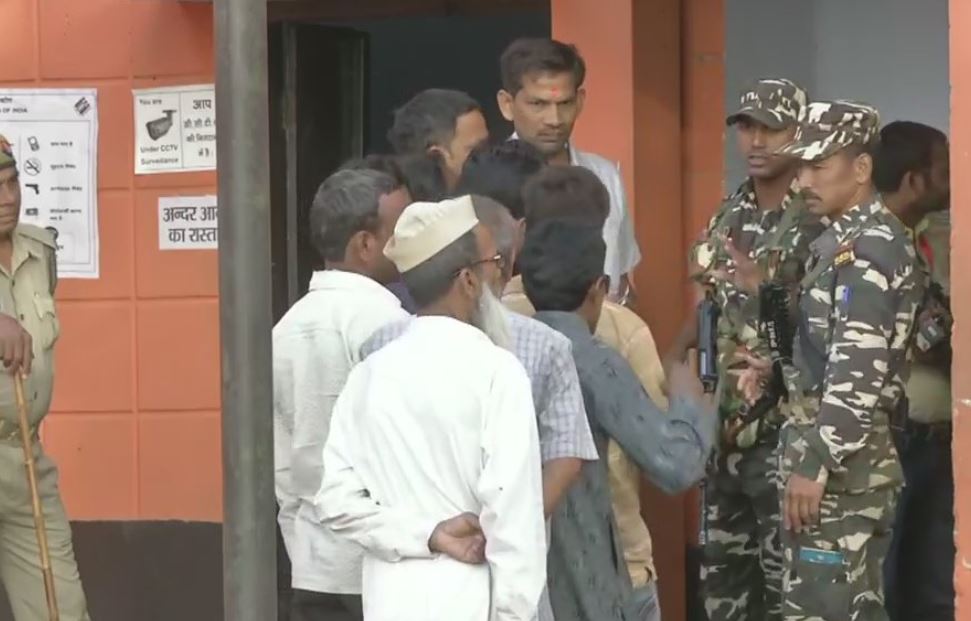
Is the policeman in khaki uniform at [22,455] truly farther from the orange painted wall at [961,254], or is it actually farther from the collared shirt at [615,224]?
the orange painted wall at [961,254]

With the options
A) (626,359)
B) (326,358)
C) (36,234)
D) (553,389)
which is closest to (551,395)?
(553,389)

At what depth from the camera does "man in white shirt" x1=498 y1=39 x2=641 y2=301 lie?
5.86 meters

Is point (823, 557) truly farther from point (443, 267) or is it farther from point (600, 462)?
point (443, 267)

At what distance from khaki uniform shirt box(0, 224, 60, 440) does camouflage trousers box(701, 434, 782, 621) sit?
2.20 m

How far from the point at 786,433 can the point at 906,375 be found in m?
0.37

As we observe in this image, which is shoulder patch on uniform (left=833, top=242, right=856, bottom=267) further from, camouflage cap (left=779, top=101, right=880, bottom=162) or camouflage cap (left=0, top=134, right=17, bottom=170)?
camouflage cap (left=0, top=134, right=17, bottom=170)

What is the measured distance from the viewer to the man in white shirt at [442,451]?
151 inches

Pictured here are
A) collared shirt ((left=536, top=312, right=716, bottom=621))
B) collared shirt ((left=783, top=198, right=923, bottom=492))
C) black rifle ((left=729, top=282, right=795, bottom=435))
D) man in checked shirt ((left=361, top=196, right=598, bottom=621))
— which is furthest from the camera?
black rifle ((left=729, top=282, right=795, bottom=435))

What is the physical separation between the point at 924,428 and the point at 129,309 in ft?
9.97

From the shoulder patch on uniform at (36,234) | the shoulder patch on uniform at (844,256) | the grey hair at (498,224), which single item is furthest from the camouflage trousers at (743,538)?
the shoulder patch on uniform at (36,234)

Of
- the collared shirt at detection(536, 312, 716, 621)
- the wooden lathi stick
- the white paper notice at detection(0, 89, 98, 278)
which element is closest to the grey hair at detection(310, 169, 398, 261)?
the collared shirt at detection(536, 312, 716, 621)

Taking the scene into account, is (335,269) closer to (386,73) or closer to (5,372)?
(5,372)

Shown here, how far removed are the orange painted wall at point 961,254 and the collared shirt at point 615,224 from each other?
4.18 feet

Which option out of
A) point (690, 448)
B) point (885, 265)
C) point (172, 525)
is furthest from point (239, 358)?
point (172, 525)
